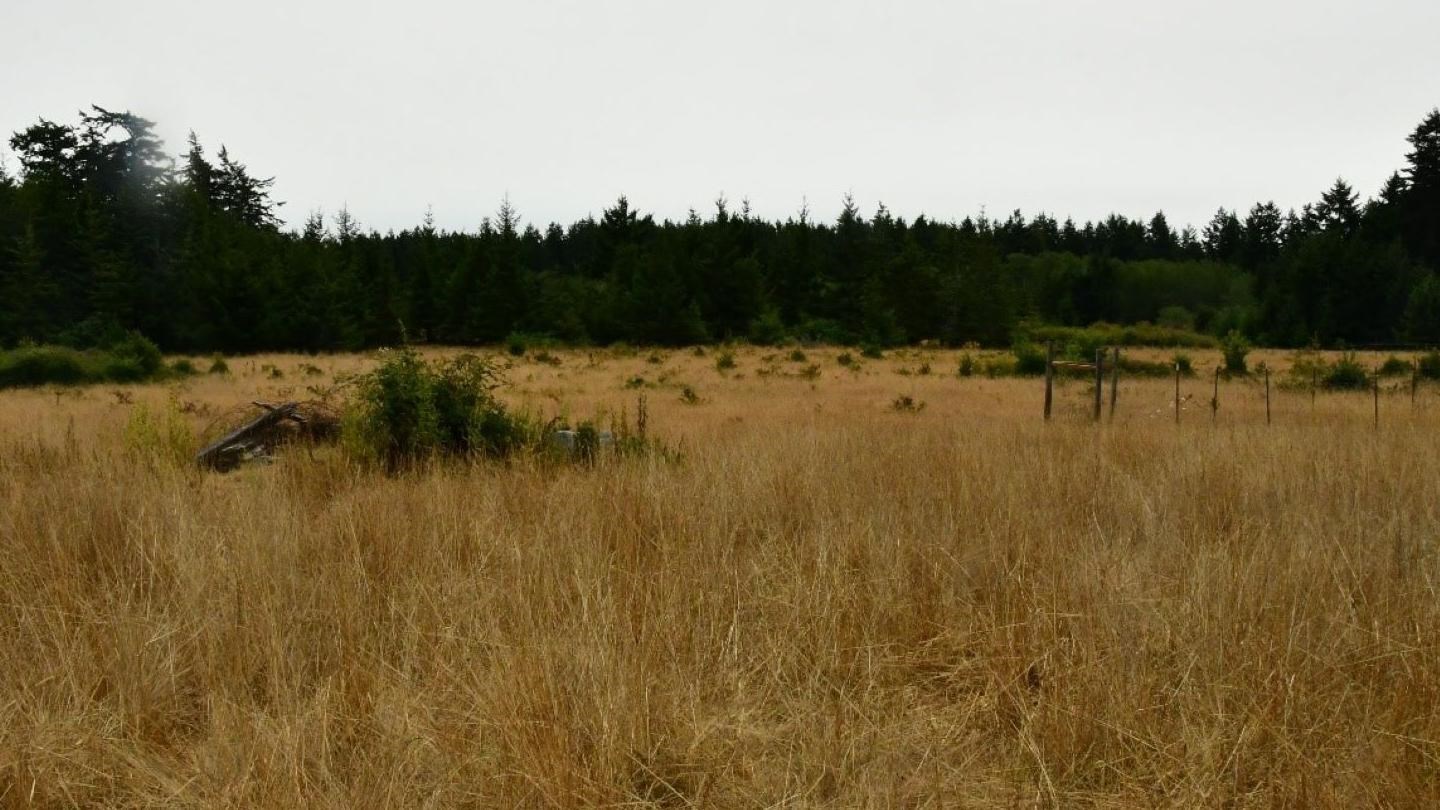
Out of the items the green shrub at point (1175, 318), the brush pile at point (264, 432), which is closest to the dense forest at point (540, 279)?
the green shrub at point (1175, 318)

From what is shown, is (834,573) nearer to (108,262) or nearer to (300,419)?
(300,419)

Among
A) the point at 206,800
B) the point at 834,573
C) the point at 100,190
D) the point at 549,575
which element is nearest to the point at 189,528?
the point at 549,575

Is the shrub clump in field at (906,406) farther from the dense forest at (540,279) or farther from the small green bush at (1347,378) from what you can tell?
the dense forest at (540,279)

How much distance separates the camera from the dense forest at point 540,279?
1796 inches

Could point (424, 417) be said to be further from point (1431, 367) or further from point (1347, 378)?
point (1431, 367)

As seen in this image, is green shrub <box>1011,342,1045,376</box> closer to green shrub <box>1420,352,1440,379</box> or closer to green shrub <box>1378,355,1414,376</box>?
green shrub <box>1378,355,1414,376</box>

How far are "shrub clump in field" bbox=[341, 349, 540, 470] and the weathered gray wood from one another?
2.84 feet

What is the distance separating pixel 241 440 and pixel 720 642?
692 cm

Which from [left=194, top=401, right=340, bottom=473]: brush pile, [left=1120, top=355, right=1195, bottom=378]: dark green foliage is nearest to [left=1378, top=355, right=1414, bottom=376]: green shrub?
[left=1120, top=355, right=1195, bottom=378]: dark green foliage

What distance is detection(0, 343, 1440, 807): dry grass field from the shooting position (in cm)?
263

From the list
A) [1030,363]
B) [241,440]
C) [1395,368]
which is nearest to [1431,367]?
[1395,368]

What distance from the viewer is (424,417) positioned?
8.04 metres

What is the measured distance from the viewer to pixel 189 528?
4633 millimetres

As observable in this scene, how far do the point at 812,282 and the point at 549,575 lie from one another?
5663cm
